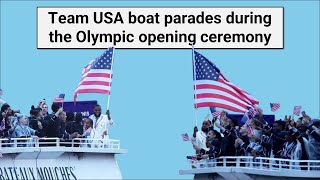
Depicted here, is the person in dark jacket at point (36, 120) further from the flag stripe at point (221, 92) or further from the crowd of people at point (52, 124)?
the flag stripe at point (221, 92)

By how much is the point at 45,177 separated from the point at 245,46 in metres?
9.98

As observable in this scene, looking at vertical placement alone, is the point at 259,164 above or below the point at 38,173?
above

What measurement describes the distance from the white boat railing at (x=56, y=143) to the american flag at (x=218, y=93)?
317 inches

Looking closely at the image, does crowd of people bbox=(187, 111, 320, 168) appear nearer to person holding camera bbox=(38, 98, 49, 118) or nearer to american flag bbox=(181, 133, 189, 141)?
american flag bbox=(181, 133, 189, 141)

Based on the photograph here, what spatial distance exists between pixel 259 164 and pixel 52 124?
11.8m

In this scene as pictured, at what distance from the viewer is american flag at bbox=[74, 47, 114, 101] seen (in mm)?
73312

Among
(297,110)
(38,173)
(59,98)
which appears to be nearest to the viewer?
(297,110)

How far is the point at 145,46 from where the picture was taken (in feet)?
230

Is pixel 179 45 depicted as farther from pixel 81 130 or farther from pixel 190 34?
pixel 81 130

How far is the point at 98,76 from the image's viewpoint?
242ft

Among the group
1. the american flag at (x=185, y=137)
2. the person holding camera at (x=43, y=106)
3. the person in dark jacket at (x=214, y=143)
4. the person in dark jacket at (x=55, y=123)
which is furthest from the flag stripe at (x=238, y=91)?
the person holding camera at (x=43, y=106)

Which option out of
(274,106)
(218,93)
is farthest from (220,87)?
(274,106)

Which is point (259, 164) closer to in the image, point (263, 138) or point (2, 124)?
point (263, 138)

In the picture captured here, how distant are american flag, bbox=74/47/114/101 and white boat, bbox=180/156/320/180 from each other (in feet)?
33.1
